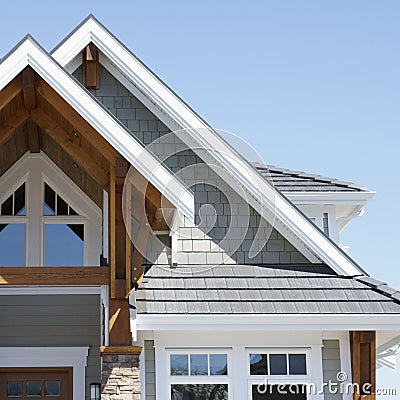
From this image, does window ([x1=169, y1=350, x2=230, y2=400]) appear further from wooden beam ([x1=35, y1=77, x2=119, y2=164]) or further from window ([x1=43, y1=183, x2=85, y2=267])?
wooden beam ([x1=35, y1=77, x2=119, y2=164])

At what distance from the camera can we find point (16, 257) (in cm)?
1170

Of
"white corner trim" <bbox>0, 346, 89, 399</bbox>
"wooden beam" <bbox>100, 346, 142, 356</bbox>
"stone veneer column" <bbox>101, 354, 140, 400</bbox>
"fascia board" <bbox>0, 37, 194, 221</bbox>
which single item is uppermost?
"fascia board" <bbox>0, 37, 194, 221</bbox>

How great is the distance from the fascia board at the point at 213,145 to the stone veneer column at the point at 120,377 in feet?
8.65

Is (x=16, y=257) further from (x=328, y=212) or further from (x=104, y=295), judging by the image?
(x=328, y=212)

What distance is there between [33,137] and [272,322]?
3.75 m

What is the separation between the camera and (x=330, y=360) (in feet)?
36.0

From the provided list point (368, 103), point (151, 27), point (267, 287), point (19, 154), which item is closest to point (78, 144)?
point (19, 154)

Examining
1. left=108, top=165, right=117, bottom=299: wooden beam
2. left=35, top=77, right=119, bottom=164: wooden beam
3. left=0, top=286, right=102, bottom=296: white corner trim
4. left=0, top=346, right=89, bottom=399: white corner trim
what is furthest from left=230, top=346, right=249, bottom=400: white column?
left=35, top=77, right=119, bottom=164: wooden beam

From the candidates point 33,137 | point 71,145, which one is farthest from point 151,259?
point 33,137

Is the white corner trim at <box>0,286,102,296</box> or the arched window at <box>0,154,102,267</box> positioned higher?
the arched window at <box>0,154,102,267</box>

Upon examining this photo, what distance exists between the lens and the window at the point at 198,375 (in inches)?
421

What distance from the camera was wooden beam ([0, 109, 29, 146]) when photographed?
1066 centimetres

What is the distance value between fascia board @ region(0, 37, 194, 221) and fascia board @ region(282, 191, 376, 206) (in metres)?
3.62

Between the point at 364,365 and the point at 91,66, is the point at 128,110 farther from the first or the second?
the point at 364,365
